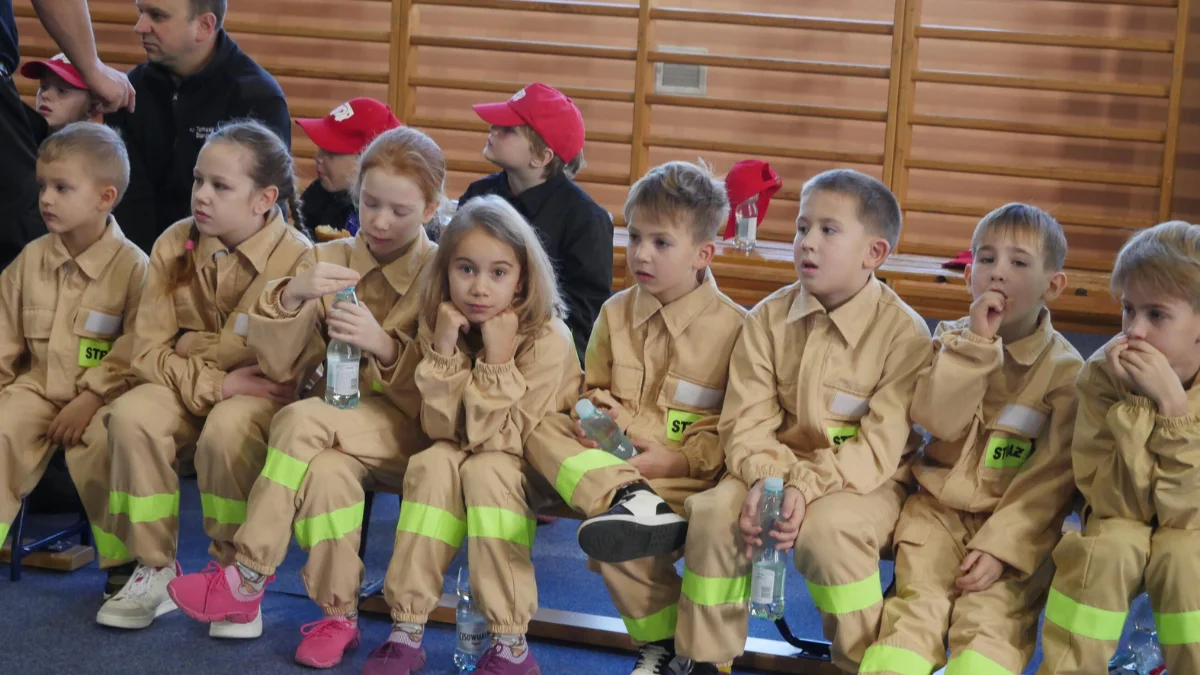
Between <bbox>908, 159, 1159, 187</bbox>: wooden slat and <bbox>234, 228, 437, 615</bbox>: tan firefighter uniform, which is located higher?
<bbox>908, 159, 1159, 187</bbox>: wooden slat

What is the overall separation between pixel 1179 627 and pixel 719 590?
0.85 metres

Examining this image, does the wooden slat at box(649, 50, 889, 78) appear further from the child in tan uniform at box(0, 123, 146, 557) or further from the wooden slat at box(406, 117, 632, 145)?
the child in tan uniform at box(0, 123, 146, 557)

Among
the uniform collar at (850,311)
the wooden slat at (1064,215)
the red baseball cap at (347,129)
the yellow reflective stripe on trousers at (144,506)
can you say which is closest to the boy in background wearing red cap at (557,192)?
the red baseball cap at (347,129)

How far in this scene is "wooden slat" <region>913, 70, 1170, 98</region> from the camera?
19.7 ft

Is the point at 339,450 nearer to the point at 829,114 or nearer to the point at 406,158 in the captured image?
the point at 406,158

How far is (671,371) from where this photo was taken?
2.80 metres

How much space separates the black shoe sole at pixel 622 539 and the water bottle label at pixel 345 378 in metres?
0.69

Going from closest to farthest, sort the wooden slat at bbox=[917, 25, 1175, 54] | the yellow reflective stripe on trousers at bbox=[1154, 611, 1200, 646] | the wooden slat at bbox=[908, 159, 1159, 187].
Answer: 1. the yellow reflective stripe on trousers at bbox=[1154, 611, 1200, 646]
2. the wooden slat at bbox=[917, 25, 1175, 54]
3. the wooden slat at bbox=[908, 159, 1159, 187]

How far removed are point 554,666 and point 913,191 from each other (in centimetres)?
440

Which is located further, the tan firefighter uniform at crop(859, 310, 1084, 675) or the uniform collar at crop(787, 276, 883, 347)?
the uniform collar at crop(787, 276, 883, 347)

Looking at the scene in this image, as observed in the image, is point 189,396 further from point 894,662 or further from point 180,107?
point 894,662

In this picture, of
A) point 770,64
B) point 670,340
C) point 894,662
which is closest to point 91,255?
point 670,340

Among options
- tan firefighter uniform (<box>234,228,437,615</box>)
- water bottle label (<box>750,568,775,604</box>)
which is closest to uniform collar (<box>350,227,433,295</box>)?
tan firefighter uniform (<box>234,228,437,615</box>)

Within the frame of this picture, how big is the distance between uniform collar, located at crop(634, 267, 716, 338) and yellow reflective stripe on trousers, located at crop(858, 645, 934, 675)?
879mm
